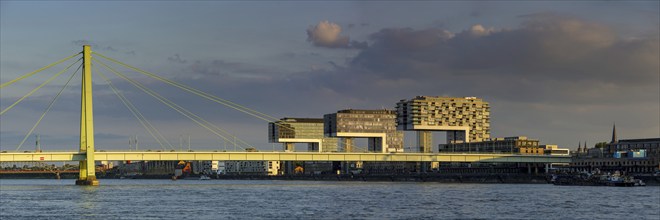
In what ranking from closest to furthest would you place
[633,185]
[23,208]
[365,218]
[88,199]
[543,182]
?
1. [365,218]
2. [23,208]
3. [88,199]
4. [633,185]
5. [543,182]

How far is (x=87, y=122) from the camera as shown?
13750 cm

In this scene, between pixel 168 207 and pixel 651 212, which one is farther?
pixel 168 207

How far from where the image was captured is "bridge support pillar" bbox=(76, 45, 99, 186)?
137 metres

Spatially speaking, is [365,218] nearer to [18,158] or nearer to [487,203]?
[487,203]

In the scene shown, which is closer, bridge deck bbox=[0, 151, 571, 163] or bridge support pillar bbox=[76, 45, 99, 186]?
bridge support pillar bbox=[76, 45, 99, 186]

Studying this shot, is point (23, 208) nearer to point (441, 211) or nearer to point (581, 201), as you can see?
point (441, 211)

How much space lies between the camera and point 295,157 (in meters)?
174

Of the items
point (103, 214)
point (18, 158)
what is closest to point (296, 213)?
point (103, 214)

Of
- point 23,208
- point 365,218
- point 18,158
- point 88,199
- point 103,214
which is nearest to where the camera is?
point 365,218

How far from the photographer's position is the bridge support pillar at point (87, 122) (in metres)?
137

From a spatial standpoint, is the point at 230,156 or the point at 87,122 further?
the point at 230,156

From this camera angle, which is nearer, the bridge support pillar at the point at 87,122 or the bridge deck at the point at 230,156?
the bridge support pillar at the point at 87,122

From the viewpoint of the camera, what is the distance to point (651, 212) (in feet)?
269

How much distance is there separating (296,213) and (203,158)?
86051 millimetres
